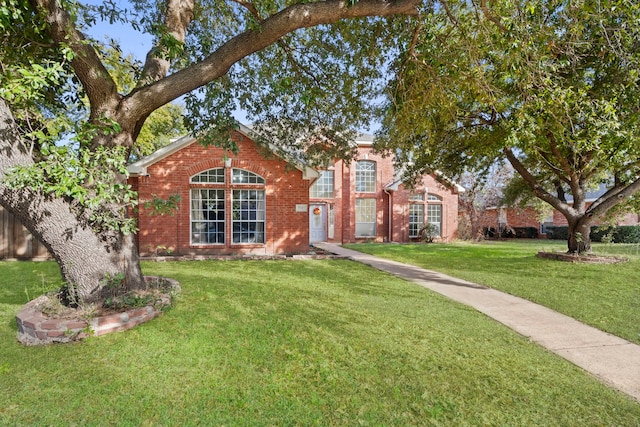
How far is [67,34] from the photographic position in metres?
4.45

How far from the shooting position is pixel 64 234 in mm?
4605

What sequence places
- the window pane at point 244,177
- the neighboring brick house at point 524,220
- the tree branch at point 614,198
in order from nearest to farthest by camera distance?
the tree branch at point 614,198 < the window pane at point 244,177 < the neighboring brick house at point 524,220

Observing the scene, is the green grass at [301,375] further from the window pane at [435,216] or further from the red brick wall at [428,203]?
the window pane at [435,216]

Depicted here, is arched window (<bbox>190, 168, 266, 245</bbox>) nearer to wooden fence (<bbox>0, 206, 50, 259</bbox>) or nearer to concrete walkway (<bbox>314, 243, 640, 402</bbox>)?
wooden fence (<bbox>0, 206, 50, 259</bbox>)

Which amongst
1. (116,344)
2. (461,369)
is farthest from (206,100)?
(461,369)

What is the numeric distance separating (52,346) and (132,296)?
1.14 metres

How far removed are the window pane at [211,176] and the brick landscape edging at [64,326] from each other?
25.8ft

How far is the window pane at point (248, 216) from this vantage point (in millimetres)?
12641

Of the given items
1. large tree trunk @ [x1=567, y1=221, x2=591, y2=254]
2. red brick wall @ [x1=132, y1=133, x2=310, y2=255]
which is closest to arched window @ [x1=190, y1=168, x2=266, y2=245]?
red brick wall @ [x1=132, y1=133, x2=310, y2=255]

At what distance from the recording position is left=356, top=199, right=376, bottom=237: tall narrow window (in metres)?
21.7

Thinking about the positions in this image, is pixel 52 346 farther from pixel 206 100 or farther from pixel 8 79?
pixel 206 100

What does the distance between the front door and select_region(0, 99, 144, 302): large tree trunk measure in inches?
619

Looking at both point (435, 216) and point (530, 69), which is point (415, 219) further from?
point (530, 69)

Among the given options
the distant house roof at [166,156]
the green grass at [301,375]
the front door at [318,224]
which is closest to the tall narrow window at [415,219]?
the front door at [318,224]
